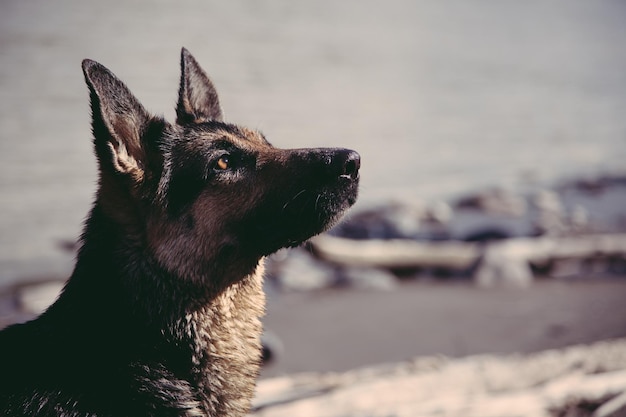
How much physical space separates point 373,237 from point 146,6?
15180mm

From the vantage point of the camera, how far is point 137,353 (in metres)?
3.19

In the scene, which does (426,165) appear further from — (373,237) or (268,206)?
(268,206)

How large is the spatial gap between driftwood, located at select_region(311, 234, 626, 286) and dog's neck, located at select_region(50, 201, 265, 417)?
4857mm

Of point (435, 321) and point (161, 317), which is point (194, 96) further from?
point (435, 321)

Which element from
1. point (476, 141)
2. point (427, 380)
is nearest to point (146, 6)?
point (476, 141)

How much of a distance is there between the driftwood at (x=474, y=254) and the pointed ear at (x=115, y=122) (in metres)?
5.04

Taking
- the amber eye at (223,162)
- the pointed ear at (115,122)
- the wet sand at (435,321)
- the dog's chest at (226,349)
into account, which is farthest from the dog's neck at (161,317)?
the wet sand at (435,321)

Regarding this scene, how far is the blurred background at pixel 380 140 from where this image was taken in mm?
7242

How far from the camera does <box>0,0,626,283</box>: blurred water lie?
1173 centimetres

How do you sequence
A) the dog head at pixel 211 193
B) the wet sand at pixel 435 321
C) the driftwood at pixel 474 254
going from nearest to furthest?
the dog head at pixel 211 193 < the wet sand at pixel 435 321 < the driftwood at pixel 474 254

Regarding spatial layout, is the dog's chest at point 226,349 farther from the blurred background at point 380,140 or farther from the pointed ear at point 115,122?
the blurred background at point 380,140

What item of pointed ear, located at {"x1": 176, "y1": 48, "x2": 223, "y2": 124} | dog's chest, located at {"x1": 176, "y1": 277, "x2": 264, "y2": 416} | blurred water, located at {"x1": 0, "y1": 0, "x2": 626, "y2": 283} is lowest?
dog's chest, located at {"x1": 176, "y1": 277, "x2": 264, "y2": 416}

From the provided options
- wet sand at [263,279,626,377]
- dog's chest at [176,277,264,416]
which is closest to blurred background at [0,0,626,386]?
wet sand at [263,279,626,377]

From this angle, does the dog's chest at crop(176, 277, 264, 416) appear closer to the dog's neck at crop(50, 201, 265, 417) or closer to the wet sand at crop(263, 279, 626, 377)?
the dog's neck at crop(50, 201, 265, 417)
